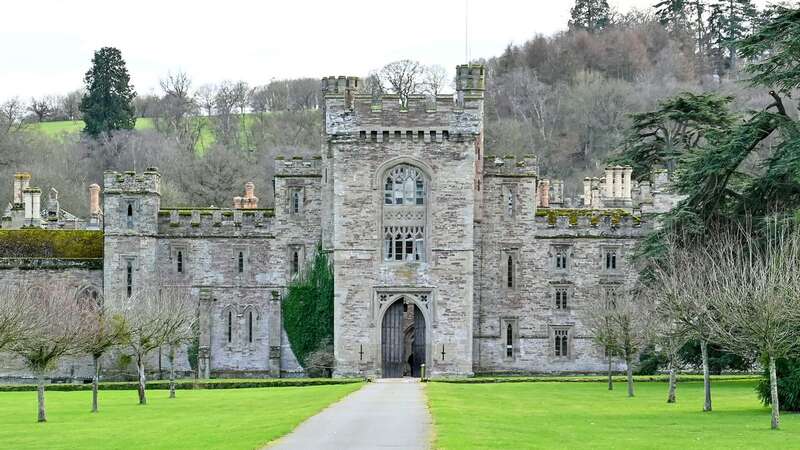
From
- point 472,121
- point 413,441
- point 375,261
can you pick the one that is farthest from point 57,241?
point 413,441

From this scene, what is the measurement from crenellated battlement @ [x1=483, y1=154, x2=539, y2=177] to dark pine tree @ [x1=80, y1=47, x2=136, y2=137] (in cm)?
4430

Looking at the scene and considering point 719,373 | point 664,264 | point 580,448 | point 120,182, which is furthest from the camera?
point 120,182

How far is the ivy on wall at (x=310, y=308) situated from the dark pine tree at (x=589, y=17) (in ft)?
288

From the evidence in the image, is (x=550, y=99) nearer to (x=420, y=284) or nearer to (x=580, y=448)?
(x=420, y=284)

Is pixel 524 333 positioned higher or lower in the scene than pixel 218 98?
lower

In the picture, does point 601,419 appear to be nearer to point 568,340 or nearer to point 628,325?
point 628,325

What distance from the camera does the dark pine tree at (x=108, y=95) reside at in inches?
4016

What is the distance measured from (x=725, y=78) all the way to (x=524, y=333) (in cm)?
7548

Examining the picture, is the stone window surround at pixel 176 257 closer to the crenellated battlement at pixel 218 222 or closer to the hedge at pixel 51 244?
the crenellated battlement at pixel 218 222

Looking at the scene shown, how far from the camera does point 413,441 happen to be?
31.0 metres

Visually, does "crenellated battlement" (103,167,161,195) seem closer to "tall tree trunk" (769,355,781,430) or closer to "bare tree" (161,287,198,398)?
"bare tree" (161,287,198,398)

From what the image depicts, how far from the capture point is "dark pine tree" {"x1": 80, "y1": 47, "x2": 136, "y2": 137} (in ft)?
335

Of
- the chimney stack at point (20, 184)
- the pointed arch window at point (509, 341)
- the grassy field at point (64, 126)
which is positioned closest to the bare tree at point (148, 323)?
the pointed arch window at point (509, 341)

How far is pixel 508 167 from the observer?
64.0m
